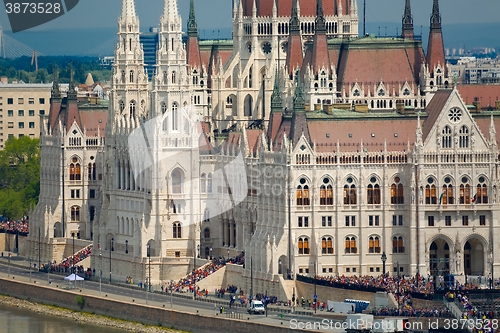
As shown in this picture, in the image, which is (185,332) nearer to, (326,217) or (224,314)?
(224,314)

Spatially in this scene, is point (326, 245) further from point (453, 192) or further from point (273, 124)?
point (273, 124)

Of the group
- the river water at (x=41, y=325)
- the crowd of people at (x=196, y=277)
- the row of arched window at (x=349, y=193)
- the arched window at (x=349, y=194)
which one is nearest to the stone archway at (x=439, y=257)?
the row of arched window at (x=349, y=193)

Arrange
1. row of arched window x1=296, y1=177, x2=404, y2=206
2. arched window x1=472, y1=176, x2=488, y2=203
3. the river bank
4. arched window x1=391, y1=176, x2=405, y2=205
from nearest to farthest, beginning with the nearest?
1. the river bank
2. row of arched window x1=296, y1=177, x2=404, y2=206
3. arched window x1=472, y1=176, x2=488, y2=203
4. arched window x1=391, y1=176, x2=405, y2=205

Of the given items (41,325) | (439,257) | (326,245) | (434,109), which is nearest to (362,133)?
(434,109)

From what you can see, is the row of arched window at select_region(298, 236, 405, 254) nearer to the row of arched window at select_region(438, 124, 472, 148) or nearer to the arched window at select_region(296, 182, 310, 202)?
the arched window at select_region(296, 182, 310, 202)

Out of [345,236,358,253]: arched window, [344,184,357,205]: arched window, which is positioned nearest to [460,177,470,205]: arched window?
[344,184,357,205]: arched window

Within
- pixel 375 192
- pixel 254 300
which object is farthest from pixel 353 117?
pixel 254 300
